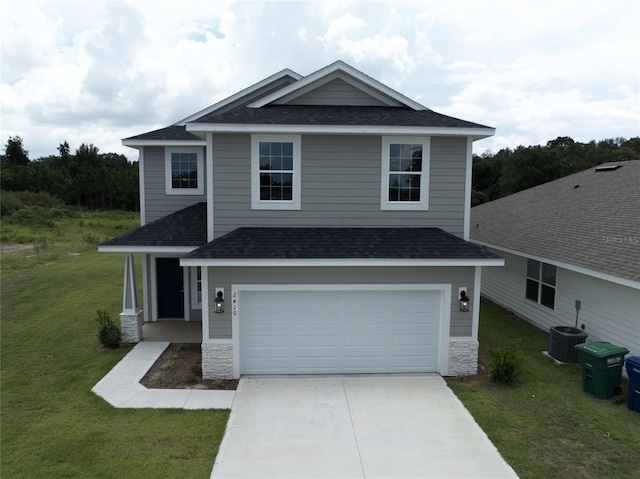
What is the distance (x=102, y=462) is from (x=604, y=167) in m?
19.1

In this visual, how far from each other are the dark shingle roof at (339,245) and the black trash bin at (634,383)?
295 cm

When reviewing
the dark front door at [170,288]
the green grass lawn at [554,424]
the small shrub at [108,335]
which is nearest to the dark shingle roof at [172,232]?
the dark front door at [170,288]

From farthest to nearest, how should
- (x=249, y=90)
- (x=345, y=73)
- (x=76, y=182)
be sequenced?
(x=76, y=182)
(x=249, y=90)
(x=345, y=73)

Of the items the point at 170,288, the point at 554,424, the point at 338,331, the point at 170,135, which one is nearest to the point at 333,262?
the point at 338,331

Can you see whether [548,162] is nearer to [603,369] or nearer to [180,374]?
[603,369]

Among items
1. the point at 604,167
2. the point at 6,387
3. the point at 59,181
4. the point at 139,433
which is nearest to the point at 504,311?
the point at 604,167

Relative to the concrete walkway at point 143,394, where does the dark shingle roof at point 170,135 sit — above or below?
above

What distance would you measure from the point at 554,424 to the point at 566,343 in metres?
3.31

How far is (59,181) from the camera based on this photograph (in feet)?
184

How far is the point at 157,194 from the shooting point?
41.2 ft

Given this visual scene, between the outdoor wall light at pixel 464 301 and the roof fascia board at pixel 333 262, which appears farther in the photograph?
the outdoor wall light at pixel 464 301

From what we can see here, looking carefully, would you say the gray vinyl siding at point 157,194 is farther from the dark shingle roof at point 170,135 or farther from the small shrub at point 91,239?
the small shrub at point 91,239

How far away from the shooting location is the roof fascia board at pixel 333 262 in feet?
27.5

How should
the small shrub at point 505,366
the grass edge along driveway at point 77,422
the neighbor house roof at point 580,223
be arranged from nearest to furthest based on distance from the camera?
the grass edge along driveway at point 77,422 → the small shrub at point 505,366 → the neighbor house roof at point 580,223
